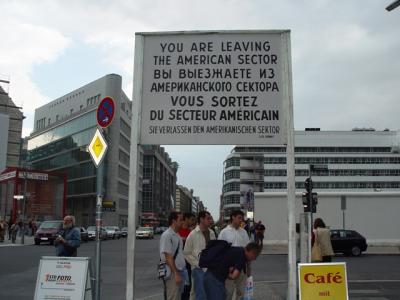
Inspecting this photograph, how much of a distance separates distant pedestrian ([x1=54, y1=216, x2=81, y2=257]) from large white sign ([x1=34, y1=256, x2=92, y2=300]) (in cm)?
268

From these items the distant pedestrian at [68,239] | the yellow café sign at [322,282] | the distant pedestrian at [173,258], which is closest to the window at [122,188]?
the distant pedestrian at [68,239]

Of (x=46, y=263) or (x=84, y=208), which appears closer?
(x=46, y=263)

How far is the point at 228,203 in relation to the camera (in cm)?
12000

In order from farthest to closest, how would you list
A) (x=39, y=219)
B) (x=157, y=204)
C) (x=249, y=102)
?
(x=157, y=204) → (x=39, y=219) → (x=249, y=102)

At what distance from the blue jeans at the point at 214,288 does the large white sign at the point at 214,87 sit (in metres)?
2.13

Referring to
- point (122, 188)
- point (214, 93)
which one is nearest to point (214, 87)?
point (214, 93)

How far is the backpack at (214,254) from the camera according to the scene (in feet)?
19.2

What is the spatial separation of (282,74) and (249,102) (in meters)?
0.65

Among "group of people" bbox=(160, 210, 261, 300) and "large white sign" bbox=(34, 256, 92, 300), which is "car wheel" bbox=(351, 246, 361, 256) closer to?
"group of people" bbox=(160, 210, 261, 300)

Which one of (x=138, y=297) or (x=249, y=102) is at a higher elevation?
(x=249, y=102)

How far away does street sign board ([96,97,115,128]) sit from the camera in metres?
9.02

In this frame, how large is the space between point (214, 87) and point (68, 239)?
5049 millimetres

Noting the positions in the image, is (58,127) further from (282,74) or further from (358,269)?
(282,74)

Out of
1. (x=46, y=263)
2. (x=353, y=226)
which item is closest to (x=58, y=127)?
(x=353, y=226)
